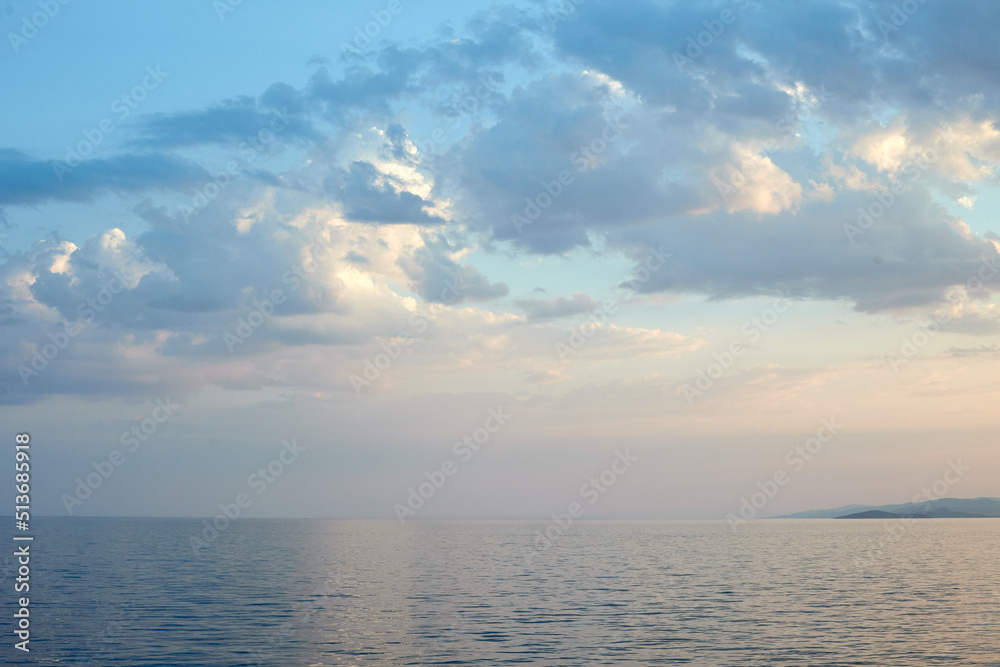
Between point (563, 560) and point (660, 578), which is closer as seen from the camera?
point (660, 578)

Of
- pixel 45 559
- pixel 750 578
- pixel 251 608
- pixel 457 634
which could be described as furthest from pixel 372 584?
pixel 45 559

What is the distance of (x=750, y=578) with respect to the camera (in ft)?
329

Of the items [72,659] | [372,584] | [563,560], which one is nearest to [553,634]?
[72,659]

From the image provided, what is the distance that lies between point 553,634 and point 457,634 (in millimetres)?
7680

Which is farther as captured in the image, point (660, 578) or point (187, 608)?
point (660, 578)

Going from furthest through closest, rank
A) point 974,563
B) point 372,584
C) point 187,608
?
point 974,563, point 372,584, point 187,608

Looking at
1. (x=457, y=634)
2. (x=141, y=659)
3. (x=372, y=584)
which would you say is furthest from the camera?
(x=372, y=584)

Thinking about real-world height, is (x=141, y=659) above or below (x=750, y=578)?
above

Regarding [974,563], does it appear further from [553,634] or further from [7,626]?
[7,626]

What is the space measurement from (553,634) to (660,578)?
4861 centimetres

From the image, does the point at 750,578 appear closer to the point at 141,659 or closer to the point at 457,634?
the point at 457,634

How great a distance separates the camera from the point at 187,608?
70.1m

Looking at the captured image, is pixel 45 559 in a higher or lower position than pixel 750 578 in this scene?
higher

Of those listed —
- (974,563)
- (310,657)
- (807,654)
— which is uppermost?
(310,657)
